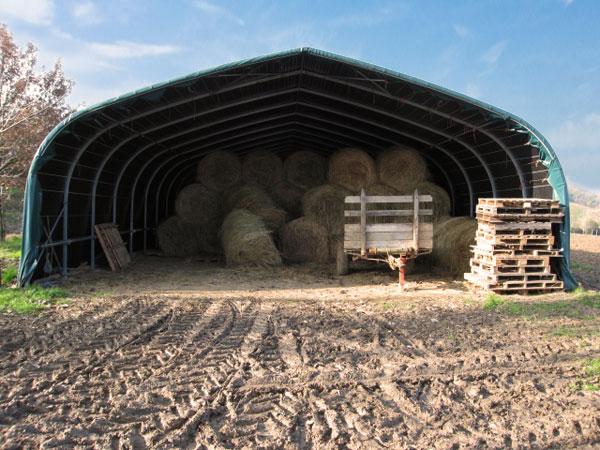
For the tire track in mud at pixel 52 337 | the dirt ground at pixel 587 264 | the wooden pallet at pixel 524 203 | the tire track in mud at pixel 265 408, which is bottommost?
the tire track in mud at pixel 265 408

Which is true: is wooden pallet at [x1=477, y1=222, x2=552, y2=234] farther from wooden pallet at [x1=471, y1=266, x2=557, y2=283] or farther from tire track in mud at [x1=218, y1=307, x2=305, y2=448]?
tire track in mud at [x1=218, y1=307, x2=305, y2=448]

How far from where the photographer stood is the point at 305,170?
52.1 ft

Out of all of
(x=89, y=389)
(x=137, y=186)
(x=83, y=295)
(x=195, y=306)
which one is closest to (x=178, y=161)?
(x=137, y=186)

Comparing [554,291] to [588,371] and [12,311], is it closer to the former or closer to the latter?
[588,371]

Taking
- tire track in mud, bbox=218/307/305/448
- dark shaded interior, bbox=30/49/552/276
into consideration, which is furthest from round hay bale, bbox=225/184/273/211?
tire track in mud, bbox=218/307/305/448

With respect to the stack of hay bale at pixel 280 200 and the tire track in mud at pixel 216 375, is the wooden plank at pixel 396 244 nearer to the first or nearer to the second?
the stack of hay bale at pixel 280 200

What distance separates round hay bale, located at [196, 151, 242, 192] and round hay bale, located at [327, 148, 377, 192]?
364 cm

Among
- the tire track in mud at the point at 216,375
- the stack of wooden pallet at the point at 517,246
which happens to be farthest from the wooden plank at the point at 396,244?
the tire track in mud at the point at 216,375

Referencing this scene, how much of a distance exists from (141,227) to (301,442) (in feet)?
47.1

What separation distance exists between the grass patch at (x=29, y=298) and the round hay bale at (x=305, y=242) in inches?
224

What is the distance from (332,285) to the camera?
10.7 m

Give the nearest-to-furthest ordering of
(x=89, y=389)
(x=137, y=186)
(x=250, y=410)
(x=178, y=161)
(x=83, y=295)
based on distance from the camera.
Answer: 1. (x=250, y=410)
2. (x=89, y=389)
3. (x=83, y=295)
4. (x=137, y=186)
5. (x=178, y=161)

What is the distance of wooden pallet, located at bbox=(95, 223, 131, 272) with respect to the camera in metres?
12.6

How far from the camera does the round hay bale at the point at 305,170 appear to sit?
15844 millimetres
